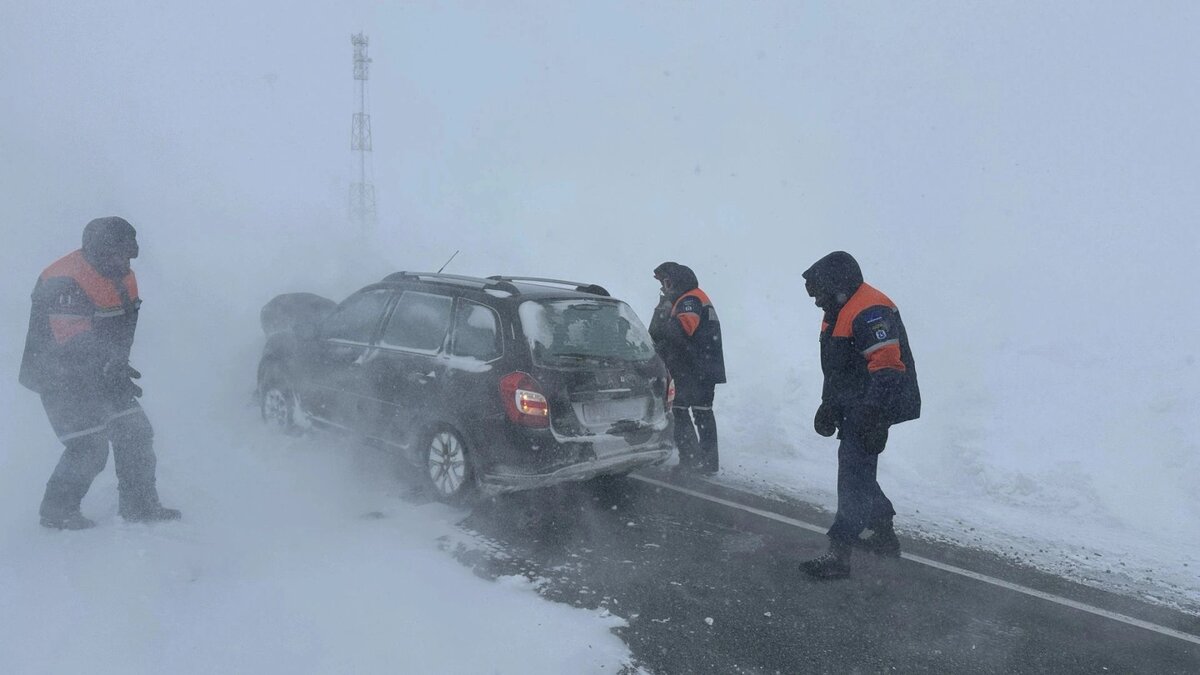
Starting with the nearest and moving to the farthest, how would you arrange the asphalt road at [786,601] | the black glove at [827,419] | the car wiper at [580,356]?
1. the asphalt road at [786,601]
2. the black glove at [827,419]
3. the car wiper at [580,356]

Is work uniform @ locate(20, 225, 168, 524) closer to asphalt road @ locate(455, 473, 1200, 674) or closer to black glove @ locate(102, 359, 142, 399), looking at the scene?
black glove @ locate(102, 359, 142, 399)

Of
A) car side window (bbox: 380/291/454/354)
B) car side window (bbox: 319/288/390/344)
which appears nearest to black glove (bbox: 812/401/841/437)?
car side window (bbox: 380/291/454/354)

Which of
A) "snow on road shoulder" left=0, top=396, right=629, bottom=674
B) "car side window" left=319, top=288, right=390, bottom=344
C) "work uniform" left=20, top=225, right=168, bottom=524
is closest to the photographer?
"snow on road shoulder" left=0, top=396, right=629, bottom=674

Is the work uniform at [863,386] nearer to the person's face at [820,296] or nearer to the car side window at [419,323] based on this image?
the person's face at [820,296]

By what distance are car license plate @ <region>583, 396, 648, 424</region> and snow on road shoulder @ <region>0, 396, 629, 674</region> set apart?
1.20 m

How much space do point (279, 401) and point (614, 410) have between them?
12.1ft

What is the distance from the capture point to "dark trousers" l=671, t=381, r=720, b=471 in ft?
22.6

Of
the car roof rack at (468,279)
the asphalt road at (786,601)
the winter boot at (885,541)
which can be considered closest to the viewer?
the asphalt road at (786,601)

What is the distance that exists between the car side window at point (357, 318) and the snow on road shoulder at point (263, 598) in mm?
1586

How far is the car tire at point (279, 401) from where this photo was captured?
23.1 ft

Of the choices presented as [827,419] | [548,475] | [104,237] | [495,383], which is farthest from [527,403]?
[104,237]

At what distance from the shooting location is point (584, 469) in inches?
206

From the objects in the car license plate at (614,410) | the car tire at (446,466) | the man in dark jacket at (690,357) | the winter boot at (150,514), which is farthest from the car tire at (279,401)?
the man in dark jacket at (690,357)

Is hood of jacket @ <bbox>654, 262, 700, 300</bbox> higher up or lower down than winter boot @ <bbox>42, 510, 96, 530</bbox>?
higher up
